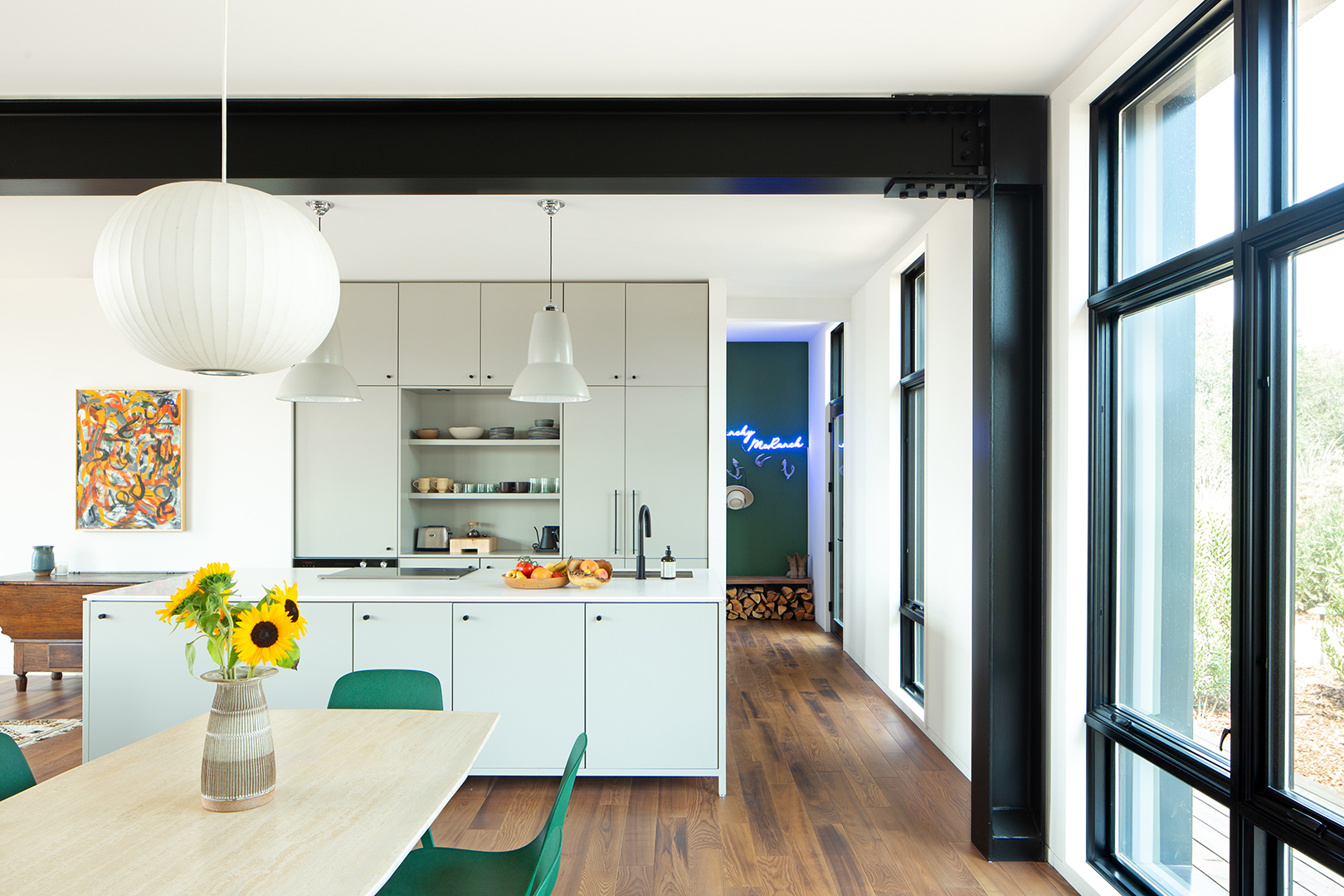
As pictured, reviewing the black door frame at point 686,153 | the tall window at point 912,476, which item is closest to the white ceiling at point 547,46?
the black door frame at point 686,153

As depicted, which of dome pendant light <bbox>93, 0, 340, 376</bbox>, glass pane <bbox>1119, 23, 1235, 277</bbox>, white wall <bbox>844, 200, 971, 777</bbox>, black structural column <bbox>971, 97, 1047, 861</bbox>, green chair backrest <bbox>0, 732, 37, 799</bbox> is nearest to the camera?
dome pendant light <bbox>93, 0, 340, 376</bbox>

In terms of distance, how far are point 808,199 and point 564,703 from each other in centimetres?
258

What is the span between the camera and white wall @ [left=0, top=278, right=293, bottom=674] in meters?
5.61

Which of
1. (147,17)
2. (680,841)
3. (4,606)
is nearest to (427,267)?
(147,17)

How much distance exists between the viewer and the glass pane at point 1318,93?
1780 mm

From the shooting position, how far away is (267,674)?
1.76 m

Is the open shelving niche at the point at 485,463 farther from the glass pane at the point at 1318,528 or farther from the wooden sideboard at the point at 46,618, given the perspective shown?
the glass pane at the point at 1318,528

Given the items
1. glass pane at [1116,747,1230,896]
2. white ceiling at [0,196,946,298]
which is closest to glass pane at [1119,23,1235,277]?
white ceiling at [0,196,946,298]

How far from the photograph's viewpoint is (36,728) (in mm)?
4469

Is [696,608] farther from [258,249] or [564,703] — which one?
[258,249]

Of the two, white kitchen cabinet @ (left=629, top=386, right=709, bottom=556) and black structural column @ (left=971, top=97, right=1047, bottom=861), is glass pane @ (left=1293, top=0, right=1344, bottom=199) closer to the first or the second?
black structural column @ (left=971, top=97, right=1047, bottom=861)

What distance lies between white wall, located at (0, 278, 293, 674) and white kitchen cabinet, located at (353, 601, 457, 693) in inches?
94.1

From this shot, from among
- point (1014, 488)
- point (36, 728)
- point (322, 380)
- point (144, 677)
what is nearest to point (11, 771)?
point (144, 677)

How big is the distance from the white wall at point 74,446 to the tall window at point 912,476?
4.12 metres
